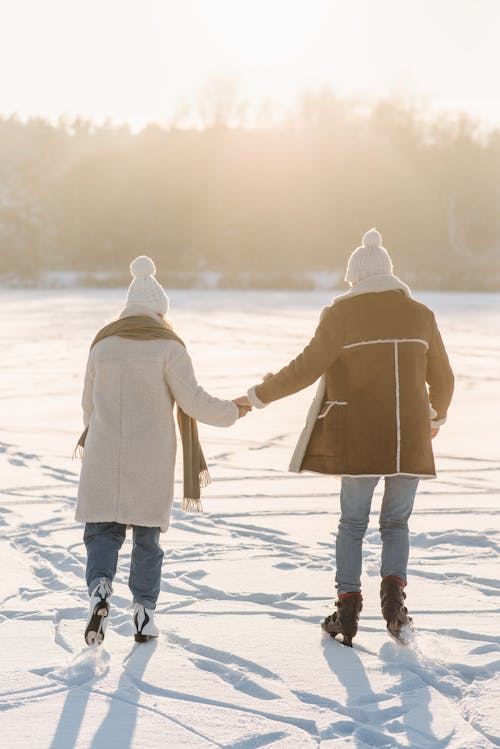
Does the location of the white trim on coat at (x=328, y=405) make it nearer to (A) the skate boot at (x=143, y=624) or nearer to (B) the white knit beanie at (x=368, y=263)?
(B) the white knit beanie at (x=368, y=263)

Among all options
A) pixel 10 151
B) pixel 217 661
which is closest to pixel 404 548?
pixel 217 661

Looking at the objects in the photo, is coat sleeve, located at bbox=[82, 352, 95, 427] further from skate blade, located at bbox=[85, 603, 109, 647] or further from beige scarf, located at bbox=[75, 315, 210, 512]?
skate blade, located at bbox=[85, 603, 109, 647]

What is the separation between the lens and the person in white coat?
3.92 m

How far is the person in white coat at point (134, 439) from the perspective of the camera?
3.92 m

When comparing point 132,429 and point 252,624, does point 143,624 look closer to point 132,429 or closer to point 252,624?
point 252,624

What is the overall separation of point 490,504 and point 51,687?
12.3 ft

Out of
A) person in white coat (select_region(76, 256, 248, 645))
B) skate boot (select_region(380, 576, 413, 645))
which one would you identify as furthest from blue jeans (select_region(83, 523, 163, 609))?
skate boot (select_region(380, 576, 413, 645))

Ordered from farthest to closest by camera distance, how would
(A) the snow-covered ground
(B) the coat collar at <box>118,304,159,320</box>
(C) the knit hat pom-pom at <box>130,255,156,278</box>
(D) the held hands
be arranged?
(D) the held hands → (C) the knit hat pom-pom at <box>130,255,156,278</box> → (B) the coat collar at <box>118,304,159,320</box> → (A) the snow-covered ground

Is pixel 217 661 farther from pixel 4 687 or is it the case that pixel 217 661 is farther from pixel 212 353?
pixel 212 353

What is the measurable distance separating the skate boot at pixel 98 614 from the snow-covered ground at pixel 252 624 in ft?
0.22

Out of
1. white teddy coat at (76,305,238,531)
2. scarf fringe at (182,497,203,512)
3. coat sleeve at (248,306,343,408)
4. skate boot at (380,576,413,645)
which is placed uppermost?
coat sleeve at (248,306,343,408)

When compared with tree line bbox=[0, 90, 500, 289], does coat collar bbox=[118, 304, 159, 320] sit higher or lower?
lower

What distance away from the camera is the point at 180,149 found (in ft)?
232

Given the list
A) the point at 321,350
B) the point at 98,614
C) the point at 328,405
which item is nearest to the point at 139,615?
the point at 98,614
